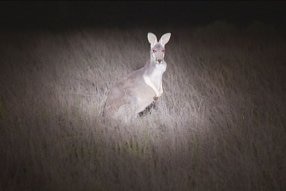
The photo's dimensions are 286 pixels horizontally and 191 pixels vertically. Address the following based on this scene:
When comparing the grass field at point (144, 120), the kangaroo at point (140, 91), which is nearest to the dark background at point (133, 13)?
the grass field at point (144, 120)

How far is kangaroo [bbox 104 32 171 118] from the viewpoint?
4.85 meters

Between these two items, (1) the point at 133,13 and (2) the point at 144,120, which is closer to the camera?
(2) the point at 144,120

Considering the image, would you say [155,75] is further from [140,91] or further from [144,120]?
[144,120]

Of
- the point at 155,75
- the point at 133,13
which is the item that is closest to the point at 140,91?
the point at 155,75

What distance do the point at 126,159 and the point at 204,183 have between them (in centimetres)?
65

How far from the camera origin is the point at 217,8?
997 centimetres

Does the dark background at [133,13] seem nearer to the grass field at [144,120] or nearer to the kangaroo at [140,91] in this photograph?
the grass field at [144,120]

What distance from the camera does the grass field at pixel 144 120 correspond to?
402 centimetres

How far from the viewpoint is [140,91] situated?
487 centimetres

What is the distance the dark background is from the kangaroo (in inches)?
154

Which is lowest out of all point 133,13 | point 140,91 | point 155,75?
point 140,91

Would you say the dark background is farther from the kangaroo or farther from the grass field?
the kangaroo

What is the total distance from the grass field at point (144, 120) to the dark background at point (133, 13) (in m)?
1.33

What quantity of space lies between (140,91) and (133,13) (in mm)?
5201
